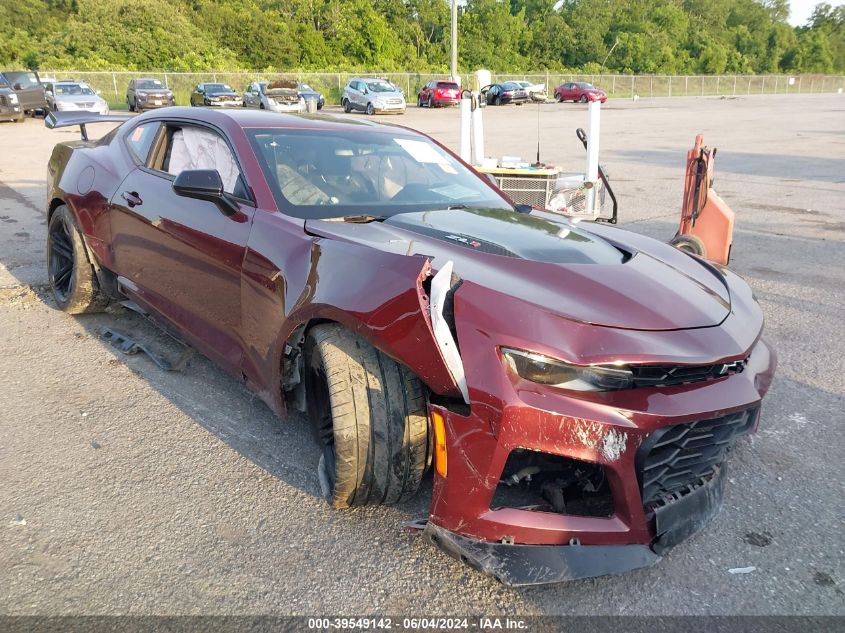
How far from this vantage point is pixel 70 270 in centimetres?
495

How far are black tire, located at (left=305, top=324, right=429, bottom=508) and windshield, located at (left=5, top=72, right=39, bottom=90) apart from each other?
28.6 metres

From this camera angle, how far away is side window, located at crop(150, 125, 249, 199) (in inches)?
132

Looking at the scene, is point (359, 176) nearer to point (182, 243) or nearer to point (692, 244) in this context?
point (182, 243)

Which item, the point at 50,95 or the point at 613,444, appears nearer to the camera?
the point at 613,444

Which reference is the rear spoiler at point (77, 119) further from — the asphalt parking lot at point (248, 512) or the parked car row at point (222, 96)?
the parked car row at point (222, 96)

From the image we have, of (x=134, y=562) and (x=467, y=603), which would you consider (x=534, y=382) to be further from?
(x=134, y=562)

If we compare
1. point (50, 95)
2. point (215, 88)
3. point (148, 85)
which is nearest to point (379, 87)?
point (215, 88)

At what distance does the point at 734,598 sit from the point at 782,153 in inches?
642

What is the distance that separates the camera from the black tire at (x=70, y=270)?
4625 millimetres

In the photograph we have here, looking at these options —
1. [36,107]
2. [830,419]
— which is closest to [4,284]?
[830,419]

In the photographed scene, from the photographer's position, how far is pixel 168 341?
448 centimetres

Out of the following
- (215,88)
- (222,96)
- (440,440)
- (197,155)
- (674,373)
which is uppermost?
(215,88)

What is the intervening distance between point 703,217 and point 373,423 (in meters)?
4.65

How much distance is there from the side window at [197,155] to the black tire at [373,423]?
Result: 116 cm
